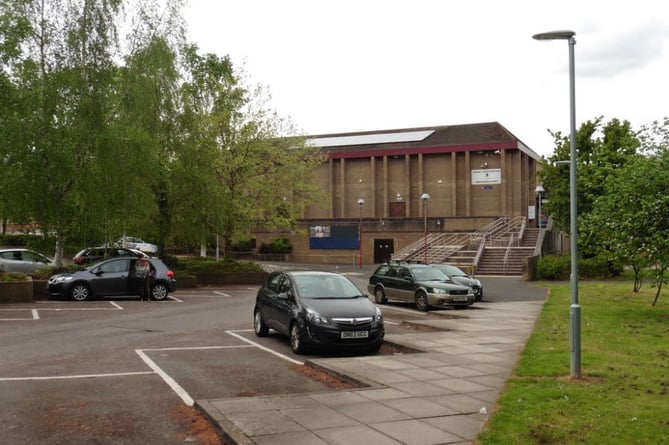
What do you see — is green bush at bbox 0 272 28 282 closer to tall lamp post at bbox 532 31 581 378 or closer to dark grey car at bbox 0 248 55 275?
dark grey car at bbox 0 248 55 275

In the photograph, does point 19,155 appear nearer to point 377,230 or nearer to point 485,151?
point 377,230

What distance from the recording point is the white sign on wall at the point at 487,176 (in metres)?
59.3

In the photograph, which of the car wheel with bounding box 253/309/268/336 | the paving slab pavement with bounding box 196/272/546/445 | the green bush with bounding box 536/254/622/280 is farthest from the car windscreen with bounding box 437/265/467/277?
the green bush with bounding box 536/254/622/280

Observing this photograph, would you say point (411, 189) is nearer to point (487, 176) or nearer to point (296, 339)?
point (487, 176)

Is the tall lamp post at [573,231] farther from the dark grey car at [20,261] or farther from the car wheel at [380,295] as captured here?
the dark grey car at [20,261]

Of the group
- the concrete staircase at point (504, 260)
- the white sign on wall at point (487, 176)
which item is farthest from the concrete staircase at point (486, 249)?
the white sign on wall at point (487, 176)

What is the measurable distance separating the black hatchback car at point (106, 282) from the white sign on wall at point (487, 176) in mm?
41823

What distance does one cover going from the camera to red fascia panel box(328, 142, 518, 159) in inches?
2325

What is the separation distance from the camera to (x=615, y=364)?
1038 centimetres

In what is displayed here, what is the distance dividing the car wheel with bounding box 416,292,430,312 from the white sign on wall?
132 feet

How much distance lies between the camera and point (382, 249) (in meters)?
58.9

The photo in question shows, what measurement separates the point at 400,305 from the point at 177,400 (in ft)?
50.5

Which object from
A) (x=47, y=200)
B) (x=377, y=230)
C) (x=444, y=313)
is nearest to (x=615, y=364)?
(x=444, y=313)

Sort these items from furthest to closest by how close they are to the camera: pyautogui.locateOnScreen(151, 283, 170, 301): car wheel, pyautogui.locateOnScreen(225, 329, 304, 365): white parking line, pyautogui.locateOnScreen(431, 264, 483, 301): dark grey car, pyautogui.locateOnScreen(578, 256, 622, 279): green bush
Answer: pyautogui.locateOnScreen(578, 256, 622, 279): green bush → pyautogui.locateOnScreen(431, 264, 483, 301): dark grey car → pyautogui.locateOnScreen(151, 283, 170, 301): car wheel → pyautogui.locateOnScreen(225, 329, 304, 365): white parking line
